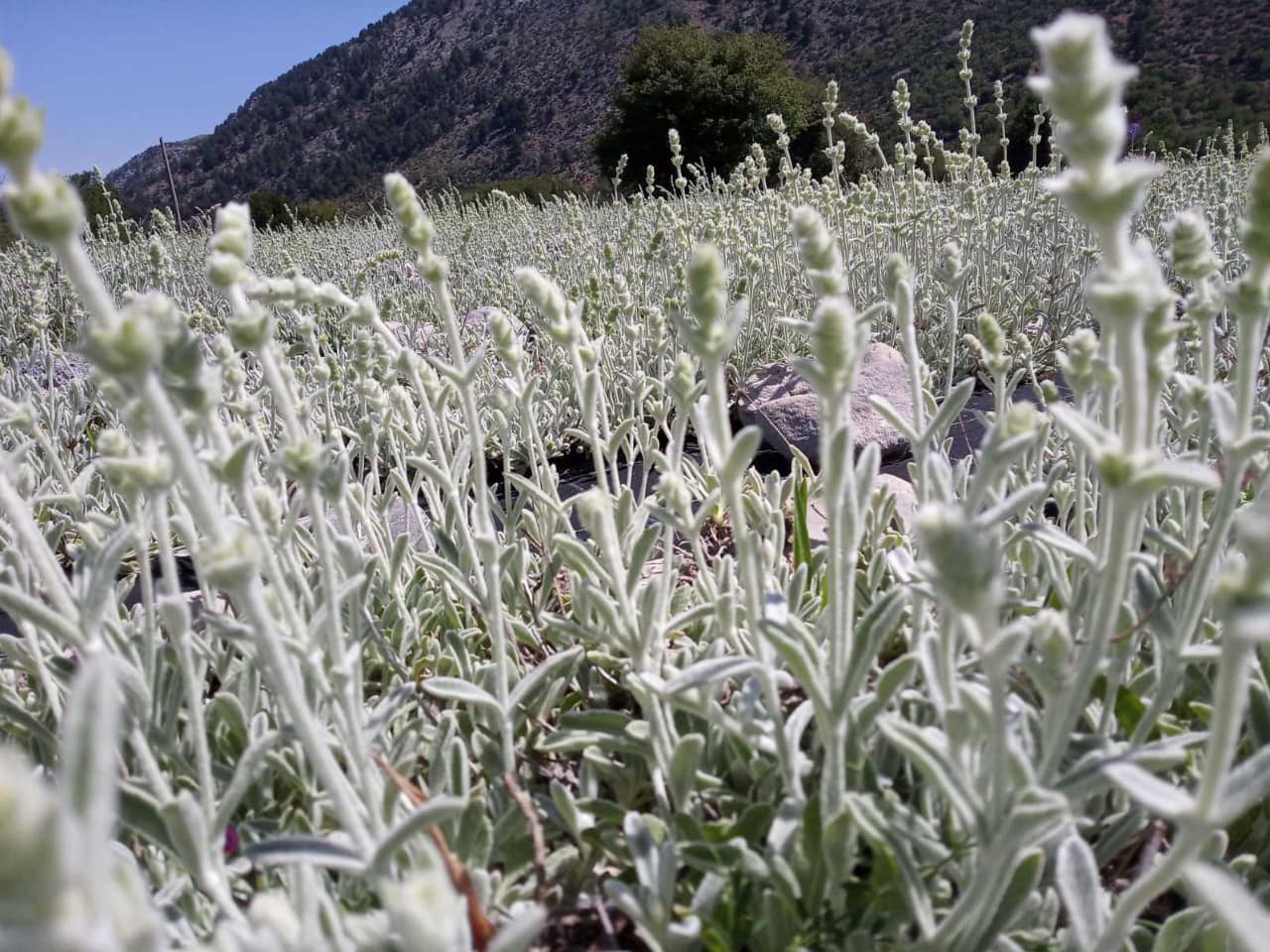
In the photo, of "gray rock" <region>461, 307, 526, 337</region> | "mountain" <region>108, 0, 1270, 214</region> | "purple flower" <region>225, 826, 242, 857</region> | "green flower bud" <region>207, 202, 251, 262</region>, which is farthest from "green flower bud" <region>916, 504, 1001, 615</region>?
"mountain" <region>108, 0, 1270, 214</region>

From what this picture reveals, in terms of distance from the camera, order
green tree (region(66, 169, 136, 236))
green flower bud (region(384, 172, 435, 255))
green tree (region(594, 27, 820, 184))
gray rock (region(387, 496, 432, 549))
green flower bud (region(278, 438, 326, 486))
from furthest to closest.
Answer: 1. green tree (region(594, 27, 820, 184))
2. green tree (region(66, 169, 136, 236))
3. gray rock (region(387, 496, 432, 549))
4. green flower bud (region(384, 172, 435, 255))
5. green flower bud (region(278, 438, 326, 486))

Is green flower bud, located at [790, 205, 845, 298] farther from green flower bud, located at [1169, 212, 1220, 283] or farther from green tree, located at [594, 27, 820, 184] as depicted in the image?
green tree, located at [594, 27, 820, 184]

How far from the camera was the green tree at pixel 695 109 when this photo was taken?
1841cm

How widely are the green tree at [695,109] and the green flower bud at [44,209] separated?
59.6 feet

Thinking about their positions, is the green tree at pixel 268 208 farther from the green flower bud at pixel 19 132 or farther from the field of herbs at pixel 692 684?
the green flower bud at pixel 19 132

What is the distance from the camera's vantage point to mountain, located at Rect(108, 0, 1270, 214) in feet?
83.6

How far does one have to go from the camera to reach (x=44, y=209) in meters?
0.61

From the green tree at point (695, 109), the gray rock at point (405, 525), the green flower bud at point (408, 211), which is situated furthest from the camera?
the green tree at point (695, 109)

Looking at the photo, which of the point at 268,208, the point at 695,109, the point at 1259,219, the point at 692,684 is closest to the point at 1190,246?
the point at 1259,219

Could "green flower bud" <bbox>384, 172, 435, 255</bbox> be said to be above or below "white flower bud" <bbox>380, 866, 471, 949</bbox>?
above

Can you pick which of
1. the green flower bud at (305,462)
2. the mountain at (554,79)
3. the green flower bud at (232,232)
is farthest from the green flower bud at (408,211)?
the mountain at (554,79)

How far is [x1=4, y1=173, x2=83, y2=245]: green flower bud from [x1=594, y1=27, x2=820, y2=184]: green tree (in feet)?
59.6

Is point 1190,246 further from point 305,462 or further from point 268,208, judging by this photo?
point 268,208

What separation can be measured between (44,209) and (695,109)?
19795 millimetres
